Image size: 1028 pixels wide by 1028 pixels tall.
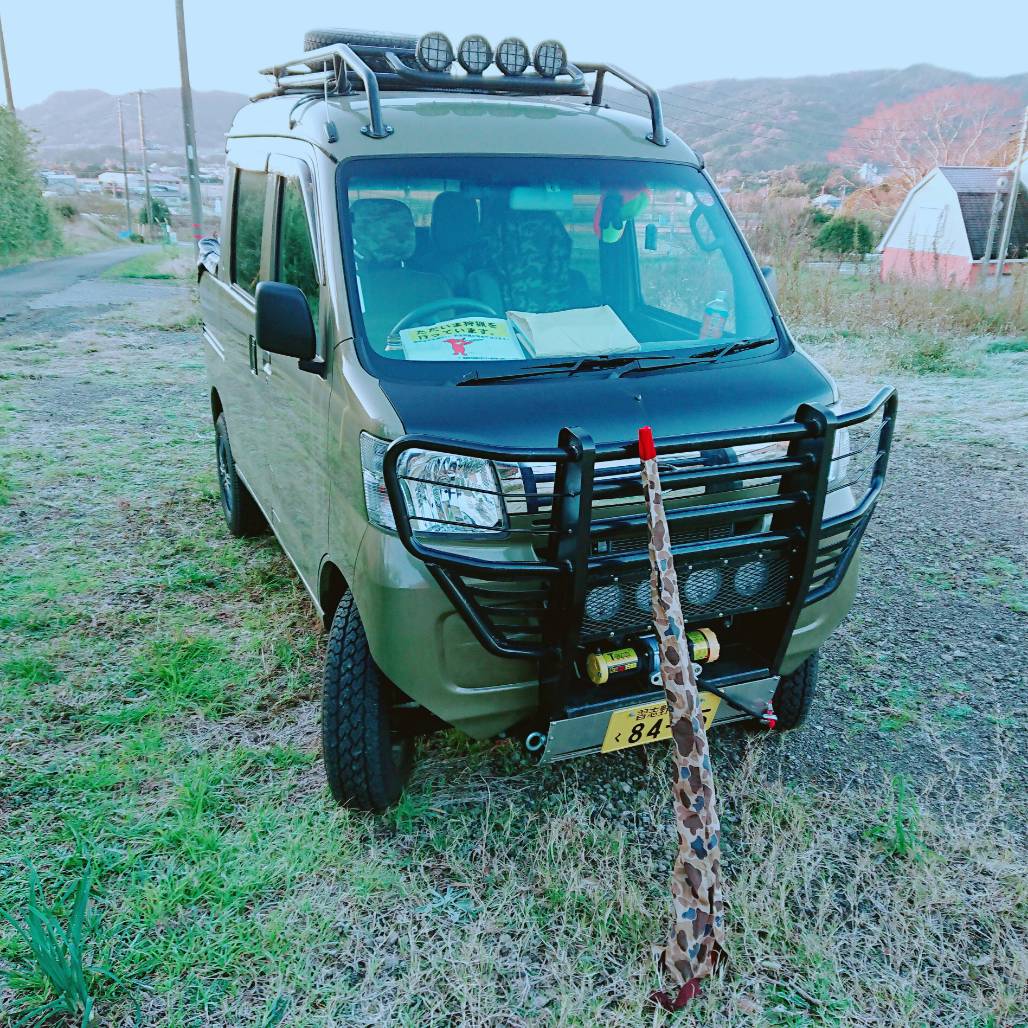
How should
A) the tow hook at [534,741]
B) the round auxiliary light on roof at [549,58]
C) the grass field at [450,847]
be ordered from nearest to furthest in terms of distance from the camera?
the grass field at [450,847]
the tow hook at [534,741]
the round auxiliary light on roof at [549,58]

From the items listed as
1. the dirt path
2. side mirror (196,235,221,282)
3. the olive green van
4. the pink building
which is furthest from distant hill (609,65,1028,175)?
the olive green van

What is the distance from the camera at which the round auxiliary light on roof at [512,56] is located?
3.45m

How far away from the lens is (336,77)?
3117 mm

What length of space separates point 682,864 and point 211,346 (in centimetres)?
389

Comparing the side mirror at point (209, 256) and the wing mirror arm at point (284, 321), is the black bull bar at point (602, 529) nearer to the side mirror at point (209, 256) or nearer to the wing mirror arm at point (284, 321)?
the wing mirror arm at point (284, 321)

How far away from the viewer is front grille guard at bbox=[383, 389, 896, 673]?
2043 millimetres

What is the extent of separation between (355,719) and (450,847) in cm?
49

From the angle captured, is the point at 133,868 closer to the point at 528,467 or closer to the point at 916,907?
the point at 528,467

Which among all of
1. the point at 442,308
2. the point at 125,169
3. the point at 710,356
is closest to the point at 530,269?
the point at 442,308

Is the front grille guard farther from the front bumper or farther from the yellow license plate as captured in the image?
the yellow license plate

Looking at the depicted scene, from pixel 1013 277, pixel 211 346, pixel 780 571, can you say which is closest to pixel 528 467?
pixel 780 571

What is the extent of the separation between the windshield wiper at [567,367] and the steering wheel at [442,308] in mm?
312

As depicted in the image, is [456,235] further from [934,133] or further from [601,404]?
[934,133]

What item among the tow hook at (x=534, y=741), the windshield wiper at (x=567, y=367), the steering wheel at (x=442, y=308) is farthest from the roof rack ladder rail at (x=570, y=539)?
the steering wheel at (x=442, y=308)
